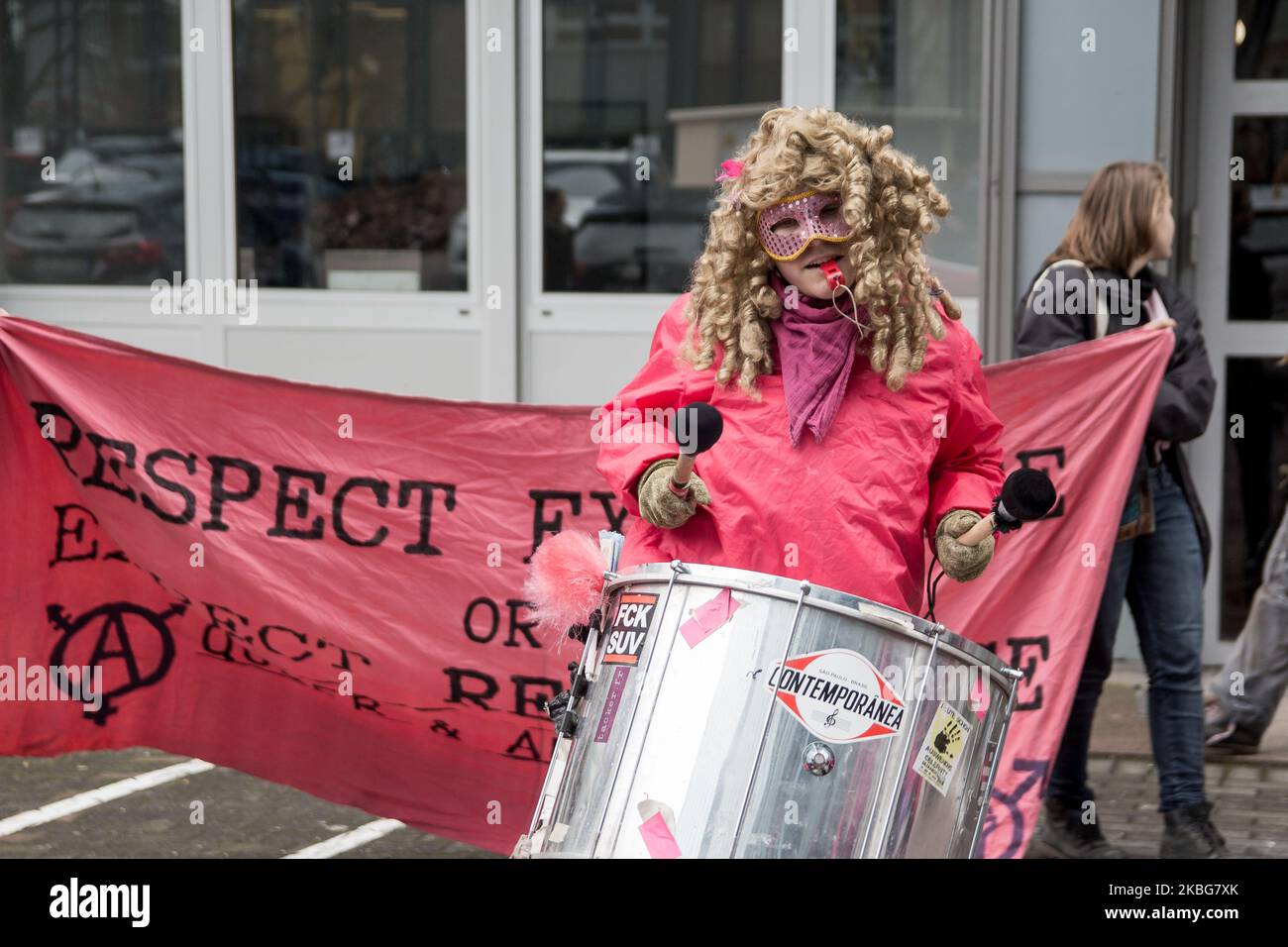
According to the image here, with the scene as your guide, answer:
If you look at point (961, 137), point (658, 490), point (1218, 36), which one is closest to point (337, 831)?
point (658, 490)

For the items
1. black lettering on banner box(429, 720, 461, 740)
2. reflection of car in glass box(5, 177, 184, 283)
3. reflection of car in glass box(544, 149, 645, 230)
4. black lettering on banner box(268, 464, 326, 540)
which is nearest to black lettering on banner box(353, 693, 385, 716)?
black lettering on banner box(429, 720, 461, 740)

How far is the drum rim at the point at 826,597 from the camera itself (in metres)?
2.98

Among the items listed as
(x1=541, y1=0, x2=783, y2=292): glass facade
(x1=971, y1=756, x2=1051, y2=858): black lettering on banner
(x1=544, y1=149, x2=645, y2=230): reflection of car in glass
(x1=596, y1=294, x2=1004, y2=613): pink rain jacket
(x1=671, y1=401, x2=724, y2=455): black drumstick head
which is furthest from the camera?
(x1=544, y1=149, x2=645, y2=230): reflection of car in glass

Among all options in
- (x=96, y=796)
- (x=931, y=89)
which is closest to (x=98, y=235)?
(x=96, y=796)

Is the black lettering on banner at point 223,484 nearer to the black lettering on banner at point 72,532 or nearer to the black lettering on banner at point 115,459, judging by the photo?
the black lettering on banner at point 115,459

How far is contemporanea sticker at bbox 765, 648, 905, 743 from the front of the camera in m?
2.96

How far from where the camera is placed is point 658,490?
3.30 m

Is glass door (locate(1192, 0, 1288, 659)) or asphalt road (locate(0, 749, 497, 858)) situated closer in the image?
asphalt road (locate(0, 749, 497, 858))

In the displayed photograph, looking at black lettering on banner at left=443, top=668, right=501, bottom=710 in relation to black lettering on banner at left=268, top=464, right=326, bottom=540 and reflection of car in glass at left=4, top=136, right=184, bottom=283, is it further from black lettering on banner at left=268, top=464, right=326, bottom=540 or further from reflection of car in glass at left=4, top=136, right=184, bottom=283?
reflection of car in glass at left=4, top=136, right=184, bottom=283

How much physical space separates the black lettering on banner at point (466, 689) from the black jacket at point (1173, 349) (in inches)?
70.9

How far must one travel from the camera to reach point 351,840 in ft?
17.3

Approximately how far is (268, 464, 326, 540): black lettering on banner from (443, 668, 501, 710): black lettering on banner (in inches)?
20.0

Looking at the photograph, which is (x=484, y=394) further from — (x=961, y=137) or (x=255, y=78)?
(x=961, y=137)
